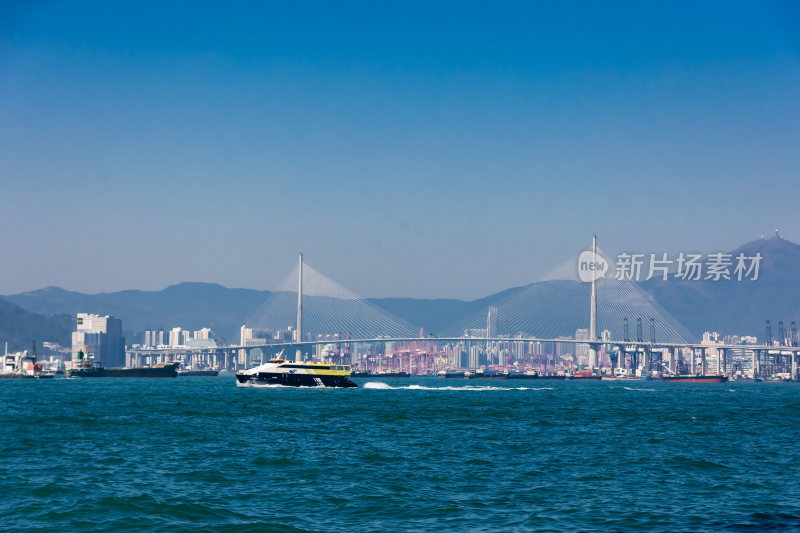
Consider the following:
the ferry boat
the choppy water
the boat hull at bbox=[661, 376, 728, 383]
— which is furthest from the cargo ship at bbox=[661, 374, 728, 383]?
the choppy water

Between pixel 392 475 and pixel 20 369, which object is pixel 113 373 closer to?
pixel 20 369

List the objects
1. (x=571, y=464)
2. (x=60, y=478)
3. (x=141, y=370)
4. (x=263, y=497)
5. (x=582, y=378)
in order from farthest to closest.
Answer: (x=582, y=378) < (x=141, y=370) < (x=571, y=464) < (x=60, y=478) < (x=263, y=497)

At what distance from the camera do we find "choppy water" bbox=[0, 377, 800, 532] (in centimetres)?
1888

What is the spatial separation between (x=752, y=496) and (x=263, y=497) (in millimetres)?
12521

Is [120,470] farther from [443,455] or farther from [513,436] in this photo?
[513,436]

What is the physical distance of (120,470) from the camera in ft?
81.8

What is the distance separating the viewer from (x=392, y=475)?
24.6m

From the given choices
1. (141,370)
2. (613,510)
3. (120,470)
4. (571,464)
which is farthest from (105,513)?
(141,370)

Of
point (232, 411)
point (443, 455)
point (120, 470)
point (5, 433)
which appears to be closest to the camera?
point (120, 470)

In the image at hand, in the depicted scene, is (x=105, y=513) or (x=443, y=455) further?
(x=443, y=455)

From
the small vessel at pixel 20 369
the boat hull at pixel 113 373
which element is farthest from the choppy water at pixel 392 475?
the small vessel at pixel 20 369

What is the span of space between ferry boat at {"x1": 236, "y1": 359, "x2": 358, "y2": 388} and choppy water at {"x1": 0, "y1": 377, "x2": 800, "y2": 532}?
46.7 metres

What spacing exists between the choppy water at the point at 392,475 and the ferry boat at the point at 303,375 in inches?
1838

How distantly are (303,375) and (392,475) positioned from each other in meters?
66.6
